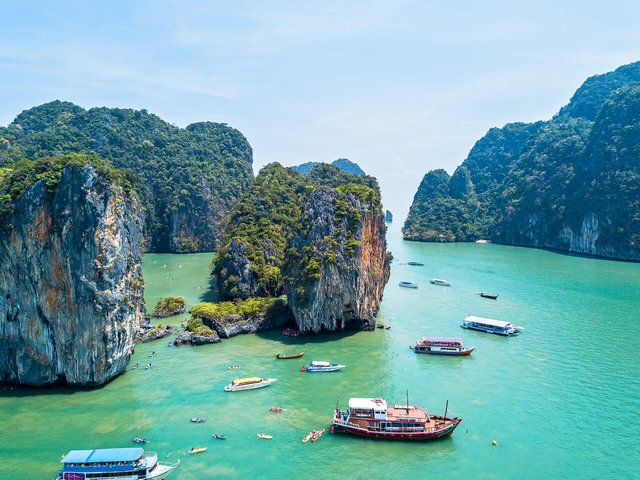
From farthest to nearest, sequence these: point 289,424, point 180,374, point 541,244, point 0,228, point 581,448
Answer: point 541,244 < point 180,374 < point 0,228 < point 289,424 < point 581,448

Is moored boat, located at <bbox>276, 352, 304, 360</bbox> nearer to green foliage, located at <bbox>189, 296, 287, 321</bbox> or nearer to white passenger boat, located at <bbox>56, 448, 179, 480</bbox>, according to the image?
green foliage, located at <bbox>189, 296, 287, 321</bbox>

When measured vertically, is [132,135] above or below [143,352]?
above

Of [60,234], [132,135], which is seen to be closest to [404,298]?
[60,234]

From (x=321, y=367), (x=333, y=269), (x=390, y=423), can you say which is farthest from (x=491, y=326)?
(x=390, y=423)

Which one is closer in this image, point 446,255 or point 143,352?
point 143,352

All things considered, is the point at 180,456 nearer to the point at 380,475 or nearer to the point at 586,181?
the point at 380,475

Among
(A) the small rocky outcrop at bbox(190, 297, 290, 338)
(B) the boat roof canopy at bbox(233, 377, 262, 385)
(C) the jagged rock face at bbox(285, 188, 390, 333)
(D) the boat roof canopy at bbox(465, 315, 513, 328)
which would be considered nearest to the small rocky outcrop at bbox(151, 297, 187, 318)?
(A) the small rocky outcrop at bbox(190, 297, 290, 338)

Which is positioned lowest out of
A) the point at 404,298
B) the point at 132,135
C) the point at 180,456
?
the point at 180,456
